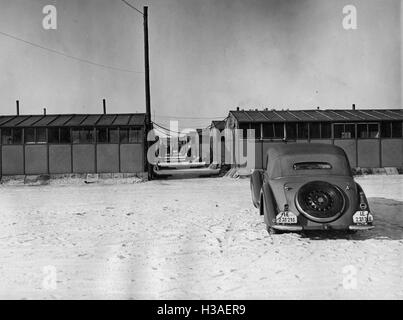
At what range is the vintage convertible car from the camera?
6.25 meters

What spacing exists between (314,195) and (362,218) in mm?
876

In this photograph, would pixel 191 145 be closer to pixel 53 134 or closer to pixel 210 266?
pixel 53 134

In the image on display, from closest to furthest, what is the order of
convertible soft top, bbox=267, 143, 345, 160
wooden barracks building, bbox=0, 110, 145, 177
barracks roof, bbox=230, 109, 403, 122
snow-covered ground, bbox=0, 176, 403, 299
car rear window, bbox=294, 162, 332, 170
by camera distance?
snow-covered ground, bbox=0, 176, 403, 299 < car rear window, bbox=294, 162, 332, 170 < convertible soft top, bbox=267, 143, 345, 160 < wooden barracks building, bbox=0, 110, 145, 177 < barracks roof, bbox=230, 109, 403, 122

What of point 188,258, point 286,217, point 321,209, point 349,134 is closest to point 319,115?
point 349,134

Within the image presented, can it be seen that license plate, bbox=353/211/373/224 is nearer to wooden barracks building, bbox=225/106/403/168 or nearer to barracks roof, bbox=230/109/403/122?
wooden barracks building, bbox=225/106/403/168

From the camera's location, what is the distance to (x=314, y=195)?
6387mm

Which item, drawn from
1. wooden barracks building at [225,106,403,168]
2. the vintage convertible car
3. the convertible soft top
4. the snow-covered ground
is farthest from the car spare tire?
wooden barracks building at [225,106,403,168]

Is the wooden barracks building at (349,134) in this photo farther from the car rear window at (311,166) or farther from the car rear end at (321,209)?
the car rear end at (321,209)

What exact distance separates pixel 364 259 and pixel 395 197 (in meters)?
7.65

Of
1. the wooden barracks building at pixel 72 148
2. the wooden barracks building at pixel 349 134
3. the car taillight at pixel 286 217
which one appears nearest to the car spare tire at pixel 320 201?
the car taillight at pixel 286 217

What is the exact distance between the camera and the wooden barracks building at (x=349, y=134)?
2188 cm

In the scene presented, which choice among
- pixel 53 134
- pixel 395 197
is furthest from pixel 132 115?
pixel 395 197

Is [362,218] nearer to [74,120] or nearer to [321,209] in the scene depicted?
[321,209]

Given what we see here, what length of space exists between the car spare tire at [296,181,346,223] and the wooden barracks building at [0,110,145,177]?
15526 millimetres
